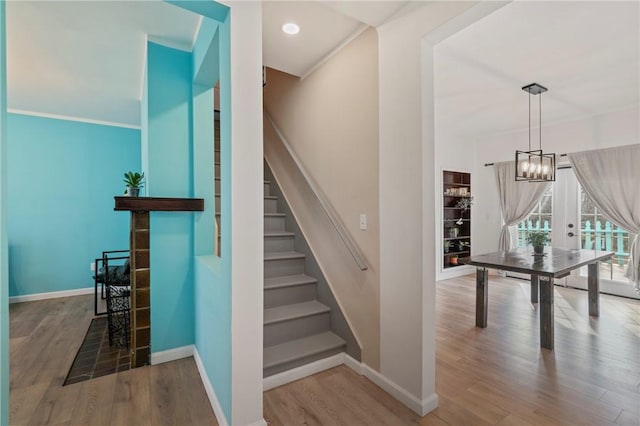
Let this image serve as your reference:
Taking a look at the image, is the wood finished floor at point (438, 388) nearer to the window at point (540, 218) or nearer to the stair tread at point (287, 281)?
the stair tread at point (287, 281)

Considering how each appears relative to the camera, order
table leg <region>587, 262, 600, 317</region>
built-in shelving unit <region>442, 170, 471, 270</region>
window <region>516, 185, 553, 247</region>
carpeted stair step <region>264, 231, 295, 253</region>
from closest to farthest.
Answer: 1. carpeted stair step <region>264, 231, 295, 253</region>
2. table leg <region>587, 262, 600, 317</region>
3. window <region>516, 185, 553, 247</region>
4. built-in shelving unit <region>442, 170, 471, 270</region>

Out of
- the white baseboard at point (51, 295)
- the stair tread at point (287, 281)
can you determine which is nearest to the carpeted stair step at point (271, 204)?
the stair tread at point (287, 281)

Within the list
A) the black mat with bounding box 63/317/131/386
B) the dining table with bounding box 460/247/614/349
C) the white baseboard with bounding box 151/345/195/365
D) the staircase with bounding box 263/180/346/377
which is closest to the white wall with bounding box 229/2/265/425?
the staircase with bounding box 263/180/346/377

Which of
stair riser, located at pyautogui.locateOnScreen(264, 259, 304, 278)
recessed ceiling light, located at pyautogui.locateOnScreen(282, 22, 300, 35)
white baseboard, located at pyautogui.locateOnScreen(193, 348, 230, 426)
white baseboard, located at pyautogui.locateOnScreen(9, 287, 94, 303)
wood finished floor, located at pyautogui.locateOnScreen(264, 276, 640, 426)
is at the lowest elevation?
wood finished floor, located at pyautogui.locateOnScreen(264, 276, 640, 426)

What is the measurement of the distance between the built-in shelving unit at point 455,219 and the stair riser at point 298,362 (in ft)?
11.9

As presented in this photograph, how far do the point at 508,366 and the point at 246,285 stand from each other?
2.23 meters

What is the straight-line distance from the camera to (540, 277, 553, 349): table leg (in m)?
2.69

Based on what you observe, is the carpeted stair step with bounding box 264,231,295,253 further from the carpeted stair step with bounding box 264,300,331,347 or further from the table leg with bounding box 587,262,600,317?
the table leg with bounding box 587,262,600,317

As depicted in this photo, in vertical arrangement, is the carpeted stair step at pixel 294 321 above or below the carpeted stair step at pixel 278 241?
below

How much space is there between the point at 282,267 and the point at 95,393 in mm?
1613

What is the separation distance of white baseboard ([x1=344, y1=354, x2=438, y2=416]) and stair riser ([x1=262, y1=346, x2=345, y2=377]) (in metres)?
0.16

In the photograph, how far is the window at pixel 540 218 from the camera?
201 inches

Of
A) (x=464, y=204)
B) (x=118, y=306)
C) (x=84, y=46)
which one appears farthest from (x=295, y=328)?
(x=464, y=204)

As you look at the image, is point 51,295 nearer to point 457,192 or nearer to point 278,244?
point 278,244
